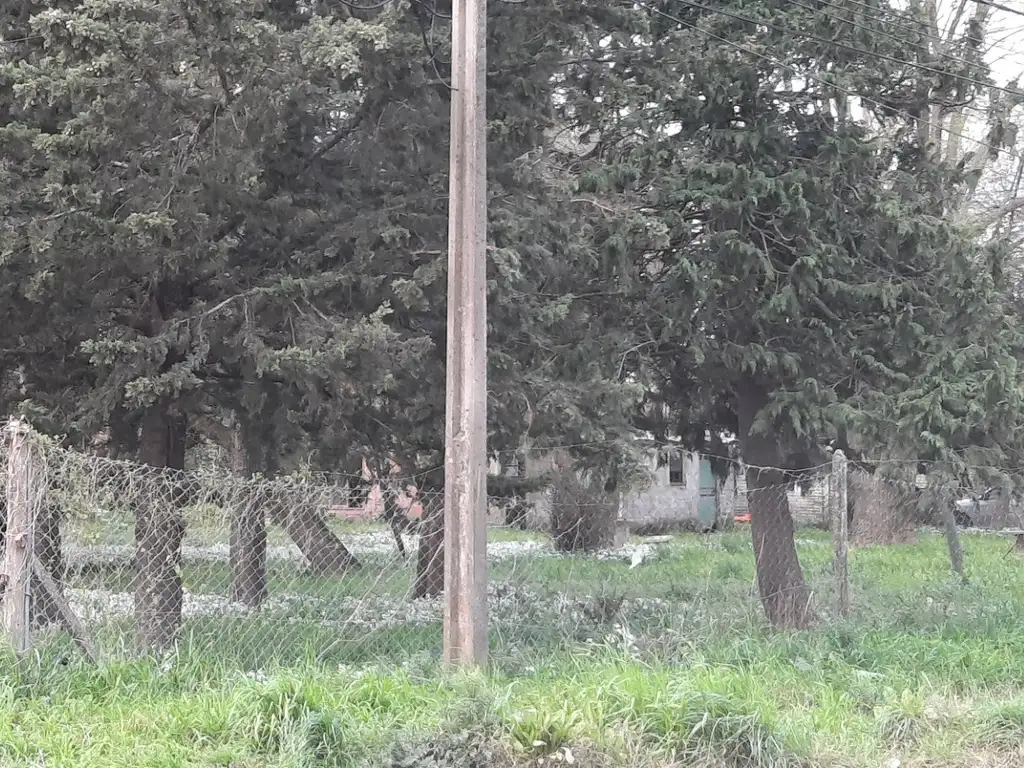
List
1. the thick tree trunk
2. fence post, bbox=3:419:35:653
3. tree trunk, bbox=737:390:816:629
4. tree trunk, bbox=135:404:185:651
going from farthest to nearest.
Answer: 1. the thick tree trunk
2. tree trunk, bbox=737:390:816:629
3. tree trunk, bbox=135:404:185:651
4. fence post, bbox=3:419:35:653

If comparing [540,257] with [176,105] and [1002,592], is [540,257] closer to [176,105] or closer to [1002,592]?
[176,105]

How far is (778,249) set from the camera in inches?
366

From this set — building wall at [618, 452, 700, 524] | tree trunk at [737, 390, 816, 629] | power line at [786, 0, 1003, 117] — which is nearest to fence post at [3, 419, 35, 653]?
tree trunk at [737, 390, 816, 629]

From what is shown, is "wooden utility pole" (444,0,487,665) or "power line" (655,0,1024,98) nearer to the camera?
"wooden utility pole" (444,0,487,665)

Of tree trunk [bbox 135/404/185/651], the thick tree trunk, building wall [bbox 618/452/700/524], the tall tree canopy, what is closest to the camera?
tree trunk [bbox 135/404/185/651]

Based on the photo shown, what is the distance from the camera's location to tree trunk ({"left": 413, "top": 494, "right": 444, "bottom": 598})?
758 centimetres

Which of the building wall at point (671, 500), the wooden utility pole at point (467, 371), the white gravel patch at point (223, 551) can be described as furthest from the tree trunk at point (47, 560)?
the building wall at point (671, 500)

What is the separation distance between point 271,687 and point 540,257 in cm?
466

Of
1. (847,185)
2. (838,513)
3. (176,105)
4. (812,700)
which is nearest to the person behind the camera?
(812,700)

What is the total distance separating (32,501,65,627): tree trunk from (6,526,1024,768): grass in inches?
7.8

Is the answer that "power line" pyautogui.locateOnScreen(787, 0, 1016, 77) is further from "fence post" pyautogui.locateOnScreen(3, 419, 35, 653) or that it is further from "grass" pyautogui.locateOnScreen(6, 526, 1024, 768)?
"fence post" pyautogui.locateOnScreen(3, 419, 35, 653)

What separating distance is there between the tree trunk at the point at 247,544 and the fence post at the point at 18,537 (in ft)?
4.04

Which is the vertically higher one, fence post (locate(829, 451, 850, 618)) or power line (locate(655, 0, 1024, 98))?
power line (locate(655, 0, 1024, 98))

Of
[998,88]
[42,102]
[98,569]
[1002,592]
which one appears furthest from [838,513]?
[42,102]
